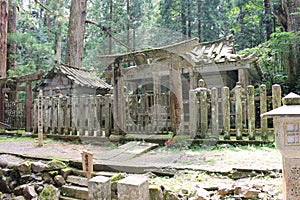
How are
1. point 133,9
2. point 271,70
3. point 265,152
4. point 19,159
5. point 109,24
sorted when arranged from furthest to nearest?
point 133,9, point 109,24, point 271,70, point 19,159, point 265,152

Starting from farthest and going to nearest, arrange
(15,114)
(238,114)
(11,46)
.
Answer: (11,46)
(15,114)
(238,114)

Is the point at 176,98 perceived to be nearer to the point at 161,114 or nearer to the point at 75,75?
the point at 161,114

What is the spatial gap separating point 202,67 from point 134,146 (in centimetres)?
547

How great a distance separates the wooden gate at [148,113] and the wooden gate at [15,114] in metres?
4.97

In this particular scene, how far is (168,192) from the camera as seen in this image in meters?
3.51

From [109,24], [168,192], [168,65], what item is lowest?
[168,192]

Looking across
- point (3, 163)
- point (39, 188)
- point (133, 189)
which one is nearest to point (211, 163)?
point (133, 189)

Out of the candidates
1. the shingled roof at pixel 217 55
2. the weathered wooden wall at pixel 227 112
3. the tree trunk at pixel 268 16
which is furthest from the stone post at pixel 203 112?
the tree trunk at pixel 268 16

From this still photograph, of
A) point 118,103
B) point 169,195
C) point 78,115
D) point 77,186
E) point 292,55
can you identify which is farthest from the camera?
point 292,55

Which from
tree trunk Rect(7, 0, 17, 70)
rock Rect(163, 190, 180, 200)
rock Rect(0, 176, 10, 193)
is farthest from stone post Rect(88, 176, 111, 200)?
tree trunk Rect(7, 0, 17, 70)

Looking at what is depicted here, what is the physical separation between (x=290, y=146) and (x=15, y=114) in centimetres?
1135

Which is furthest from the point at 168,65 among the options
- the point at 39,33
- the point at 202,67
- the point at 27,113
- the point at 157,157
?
the point at 39,33

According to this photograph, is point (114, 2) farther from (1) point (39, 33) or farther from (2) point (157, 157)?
(2) point (157, 157)

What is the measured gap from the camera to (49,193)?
4.50 metres
